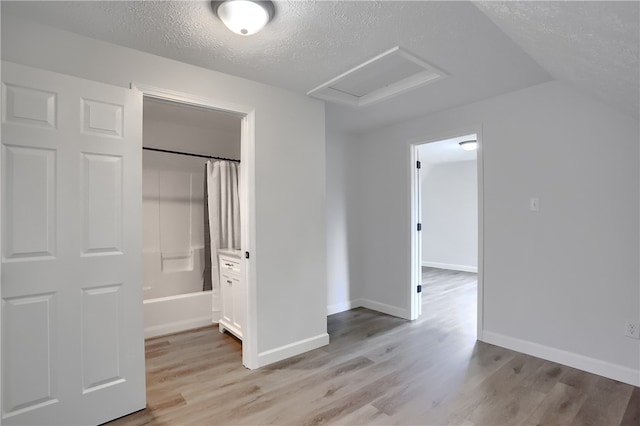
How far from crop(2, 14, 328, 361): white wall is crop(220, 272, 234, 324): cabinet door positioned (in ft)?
2.30

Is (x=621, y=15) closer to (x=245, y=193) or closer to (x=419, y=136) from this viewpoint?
(x=245, y=193)

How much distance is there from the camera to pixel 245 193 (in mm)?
2627

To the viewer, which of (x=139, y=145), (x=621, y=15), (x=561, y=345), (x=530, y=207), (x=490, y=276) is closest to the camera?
(x=621, y=15)

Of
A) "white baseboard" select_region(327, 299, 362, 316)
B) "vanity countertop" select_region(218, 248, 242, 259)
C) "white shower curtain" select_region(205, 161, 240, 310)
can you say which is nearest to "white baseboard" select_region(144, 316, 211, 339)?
"white shower curtain" select_region(205, 161, 240, 310)

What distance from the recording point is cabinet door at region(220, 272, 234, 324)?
3.20 m

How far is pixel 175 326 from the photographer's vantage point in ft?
11.2

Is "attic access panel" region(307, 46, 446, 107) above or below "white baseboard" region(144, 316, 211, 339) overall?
above

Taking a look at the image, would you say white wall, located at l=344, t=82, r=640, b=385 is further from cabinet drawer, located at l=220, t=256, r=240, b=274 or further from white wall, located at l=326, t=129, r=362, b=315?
cabinet drawer, located at l=220, t=256, r=240, b=274

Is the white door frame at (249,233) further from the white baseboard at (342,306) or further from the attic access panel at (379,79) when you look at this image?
the white baseboard at (342,306)

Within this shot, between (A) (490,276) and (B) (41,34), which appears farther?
(A) (490,276)

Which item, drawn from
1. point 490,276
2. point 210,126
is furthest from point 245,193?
point 490,276

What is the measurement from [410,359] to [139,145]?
8.60 feet

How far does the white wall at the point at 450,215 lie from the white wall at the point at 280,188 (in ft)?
13.9

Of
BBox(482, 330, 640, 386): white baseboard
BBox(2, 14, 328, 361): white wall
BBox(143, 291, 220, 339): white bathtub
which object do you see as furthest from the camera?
BBox(143, 291, 220, 339): white bathtub
